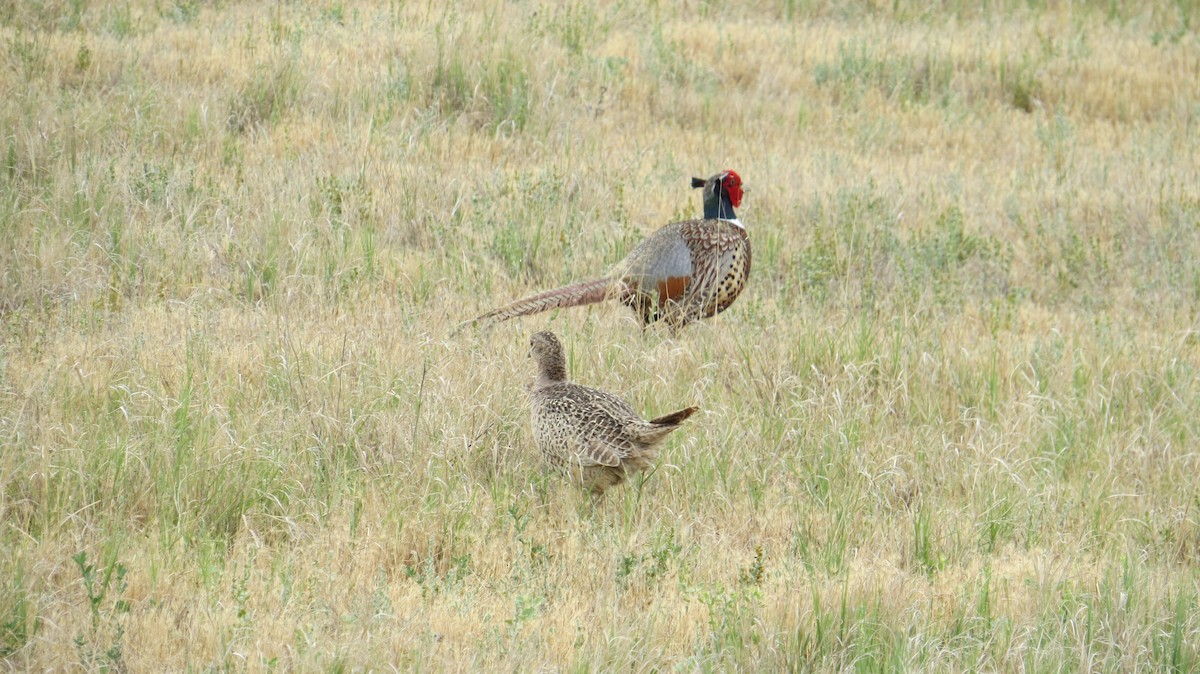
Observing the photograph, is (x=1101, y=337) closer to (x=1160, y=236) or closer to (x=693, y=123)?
(x=1160, y=236)

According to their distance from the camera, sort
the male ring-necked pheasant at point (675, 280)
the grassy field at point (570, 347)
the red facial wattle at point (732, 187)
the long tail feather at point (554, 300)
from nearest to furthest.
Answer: the grassy field at point (570, 347) → the long tail feather at point (554, 300) → the male ring-necked pheasant at point (675, 280) → the red facial wattle at point (732, 187)

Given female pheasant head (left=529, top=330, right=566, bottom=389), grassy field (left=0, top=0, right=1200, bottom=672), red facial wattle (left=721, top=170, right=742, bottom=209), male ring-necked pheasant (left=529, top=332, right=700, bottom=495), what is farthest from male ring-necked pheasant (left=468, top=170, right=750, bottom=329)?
male ring-necked pheasant (left=529, top=332, right=700, bottom=495)

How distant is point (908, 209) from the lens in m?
8.66

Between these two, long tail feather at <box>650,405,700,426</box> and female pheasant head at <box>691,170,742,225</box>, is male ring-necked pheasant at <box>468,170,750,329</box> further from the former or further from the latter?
long tail feather at <box>650,405,700,426</box>

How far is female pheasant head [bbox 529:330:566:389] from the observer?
215 inches

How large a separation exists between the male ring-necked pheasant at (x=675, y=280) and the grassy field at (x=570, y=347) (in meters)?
0.20

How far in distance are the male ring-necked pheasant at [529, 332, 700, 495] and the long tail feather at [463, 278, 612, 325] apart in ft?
3.40

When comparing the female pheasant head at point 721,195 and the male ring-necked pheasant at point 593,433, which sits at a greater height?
the female pheasant head at point 721,195

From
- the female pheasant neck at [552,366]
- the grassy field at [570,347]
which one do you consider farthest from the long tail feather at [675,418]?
the female pheasant neck at [552,366]

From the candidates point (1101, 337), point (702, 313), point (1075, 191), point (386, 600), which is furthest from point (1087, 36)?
point (386, 600)

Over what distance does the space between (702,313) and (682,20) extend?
18.7 ft

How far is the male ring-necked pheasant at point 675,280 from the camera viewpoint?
6.47m

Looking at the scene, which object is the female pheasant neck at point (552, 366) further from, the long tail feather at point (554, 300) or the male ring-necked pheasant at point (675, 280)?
the male ring-necked pheasant at point (675, 280)

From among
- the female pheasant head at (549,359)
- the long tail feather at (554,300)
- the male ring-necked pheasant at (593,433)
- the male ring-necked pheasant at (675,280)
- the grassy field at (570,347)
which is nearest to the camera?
the grassy field at (570,347)
